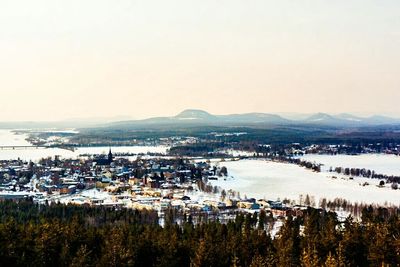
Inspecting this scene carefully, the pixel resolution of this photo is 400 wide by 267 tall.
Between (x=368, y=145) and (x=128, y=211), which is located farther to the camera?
(x=368, y=145)

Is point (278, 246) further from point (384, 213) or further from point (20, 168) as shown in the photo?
point (20, 168)

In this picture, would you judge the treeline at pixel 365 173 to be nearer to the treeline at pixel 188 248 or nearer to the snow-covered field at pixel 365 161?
the snow-covered field at pixel 365 161

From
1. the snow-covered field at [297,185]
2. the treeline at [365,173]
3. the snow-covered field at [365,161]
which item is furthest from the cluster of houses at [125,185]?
the snow-covered field at [365,161]

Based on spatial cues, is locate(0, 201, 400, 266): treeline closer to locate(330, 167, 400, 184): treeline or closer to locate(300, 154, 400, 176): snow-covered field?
locate(330, 167, 400, 184): treeline

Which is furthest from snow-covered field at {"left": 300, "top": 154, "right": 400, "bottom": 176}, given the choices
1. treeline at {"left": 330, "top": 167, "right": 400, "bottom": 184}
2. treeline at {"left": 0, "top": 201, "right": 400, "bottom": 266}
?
treeline at {"left": 0, "top": 201, "right": 400, "bottom": 266}

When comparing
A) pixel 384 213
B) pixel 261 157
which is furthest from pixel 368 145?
pixel 384 213
